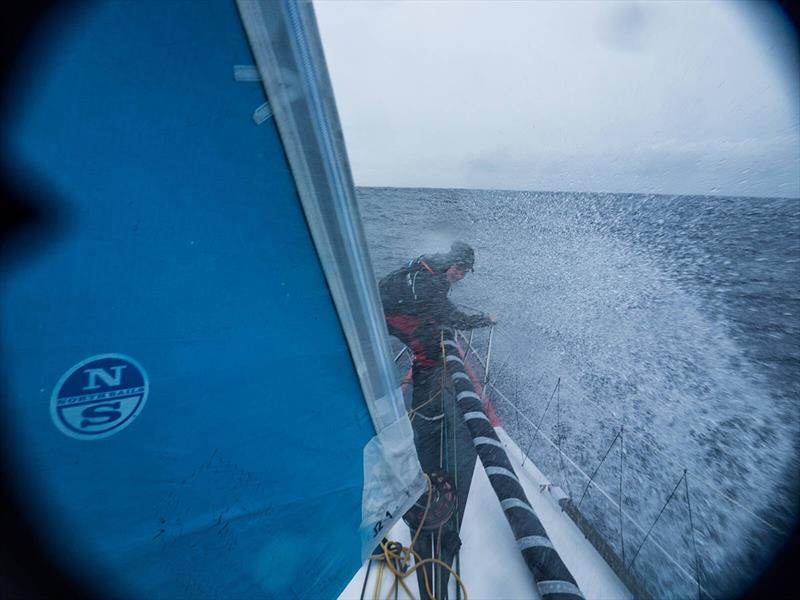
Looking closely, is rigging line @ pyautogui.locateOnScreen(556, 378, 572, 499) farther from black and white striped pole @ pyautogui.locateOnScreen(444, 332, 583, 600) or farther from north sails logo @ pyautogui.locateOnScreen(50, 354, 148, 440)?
north sails logo @ pyautogui.locateOnScreen(50, 354, 148, 440)

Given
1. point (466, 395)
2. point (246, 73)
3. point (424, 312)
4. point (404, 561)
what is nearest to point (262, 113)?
point (246, 73)

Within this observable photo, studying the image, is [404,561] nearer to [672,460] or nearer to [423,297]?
[423,297]

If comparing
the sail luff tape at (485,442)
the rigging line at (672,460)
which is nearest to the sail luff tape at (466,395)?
the sail luff tape at (485,442)

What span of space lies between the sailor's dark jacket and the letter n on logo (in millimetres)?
2285

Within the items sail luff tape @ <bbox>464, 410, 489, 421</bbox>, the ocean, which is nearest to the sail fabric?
the ocean

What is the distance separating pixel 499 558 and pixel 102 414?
1515mm

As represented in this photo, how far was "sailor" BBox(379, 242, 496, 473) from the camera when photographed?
251cm

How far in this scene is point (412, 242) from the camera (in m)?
5.26

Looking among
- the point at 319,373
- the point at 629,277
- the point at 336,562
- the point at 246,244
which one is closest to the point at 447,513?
the point at 336,562

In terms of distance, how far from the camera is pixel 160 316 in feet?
1.99

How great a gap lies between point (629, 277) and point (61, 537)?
7.39 metres

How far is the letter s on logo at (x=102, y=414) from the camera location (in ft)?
1.85

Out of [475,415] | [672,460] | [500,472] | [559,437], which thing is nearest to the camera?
[500,472]

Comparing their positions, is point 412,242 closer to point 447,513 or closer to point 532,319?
point 532,319
